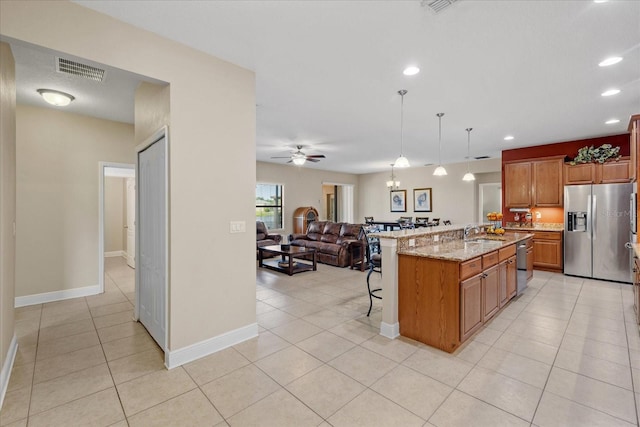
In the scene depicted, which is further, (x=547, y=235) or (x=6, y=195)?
(x=547, y=235)

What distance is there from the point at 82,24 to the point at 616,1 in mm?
3774

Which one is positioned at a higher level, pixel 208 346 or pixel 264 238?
pixel 264 238

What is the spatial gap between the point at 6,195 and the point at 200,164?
1.49 metres

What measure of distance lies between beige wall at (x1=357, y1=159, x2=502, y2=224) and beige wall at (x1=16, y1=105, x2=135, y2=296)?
8.64 metres

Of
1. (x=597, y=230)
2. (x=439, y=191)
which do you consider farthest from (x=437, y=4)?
(x=439, y=191)

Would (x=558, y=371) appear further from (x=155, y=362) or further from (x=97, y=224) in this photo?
(x=97, y=224)

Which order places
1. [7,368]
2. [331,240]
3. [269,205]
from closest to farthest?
[7,368]
[331,240]
[269,205]

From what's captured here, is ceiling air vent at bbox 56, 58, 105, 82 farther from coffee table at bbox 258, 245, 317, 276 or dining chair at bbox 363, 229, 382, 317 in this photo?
coffee table at bbox 258, 245, 317, 276

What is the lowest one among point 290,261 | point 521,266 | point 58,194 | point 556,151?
point 290,261

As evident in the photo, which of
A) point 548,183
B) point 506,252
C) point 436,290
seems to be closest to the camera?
point 436,290

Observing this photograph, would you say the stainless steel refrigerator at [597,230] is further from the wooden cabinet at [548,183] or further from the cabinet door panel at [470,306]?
the cabinet door panel at [470,306]

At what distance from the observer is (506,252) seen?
3.64 metres

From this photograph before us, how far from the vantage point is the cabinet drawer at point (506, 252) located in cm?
345

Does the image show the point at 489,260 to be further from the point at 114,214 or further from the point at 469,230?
the point at 114,214
